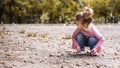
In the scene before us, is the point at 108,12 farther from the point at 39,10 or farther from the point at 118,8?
the point at 39,10

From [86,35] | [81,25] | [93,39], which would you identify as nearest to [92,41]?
[93,39]

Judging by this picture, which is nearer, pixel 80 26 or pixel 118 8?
pixel 80 26

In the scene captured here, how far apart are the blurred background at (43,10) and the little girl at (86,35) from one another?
15.7 meters

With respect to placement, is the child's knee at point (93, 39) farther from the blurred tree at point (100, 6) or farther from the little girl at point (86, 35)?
the blurred tree at point (100, 6)

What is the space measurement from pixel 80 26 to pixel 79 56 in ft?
1.93

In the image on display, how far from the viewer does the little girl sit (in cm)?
783

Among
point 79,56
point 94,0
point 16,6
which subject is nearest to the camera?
point 79,56

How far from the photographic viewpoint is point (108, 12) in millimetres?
27203

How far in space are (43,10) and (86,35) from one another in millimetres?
16646

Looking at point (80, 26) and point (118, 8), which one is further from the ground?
point (80, 26)

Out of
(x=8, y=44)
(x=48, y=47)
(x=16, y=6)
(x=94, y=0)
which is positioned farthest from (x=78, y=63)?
(x=94, y=0)

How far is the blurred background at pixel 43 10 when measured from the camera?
23.6m

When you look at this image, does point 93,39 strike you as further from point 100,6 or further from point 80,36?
point 100,6

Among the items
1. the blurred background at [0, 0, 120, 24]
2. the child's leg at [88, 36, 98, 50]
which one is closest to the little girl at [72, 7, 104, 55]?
the child's leg at [88, 36, 98, 50]
